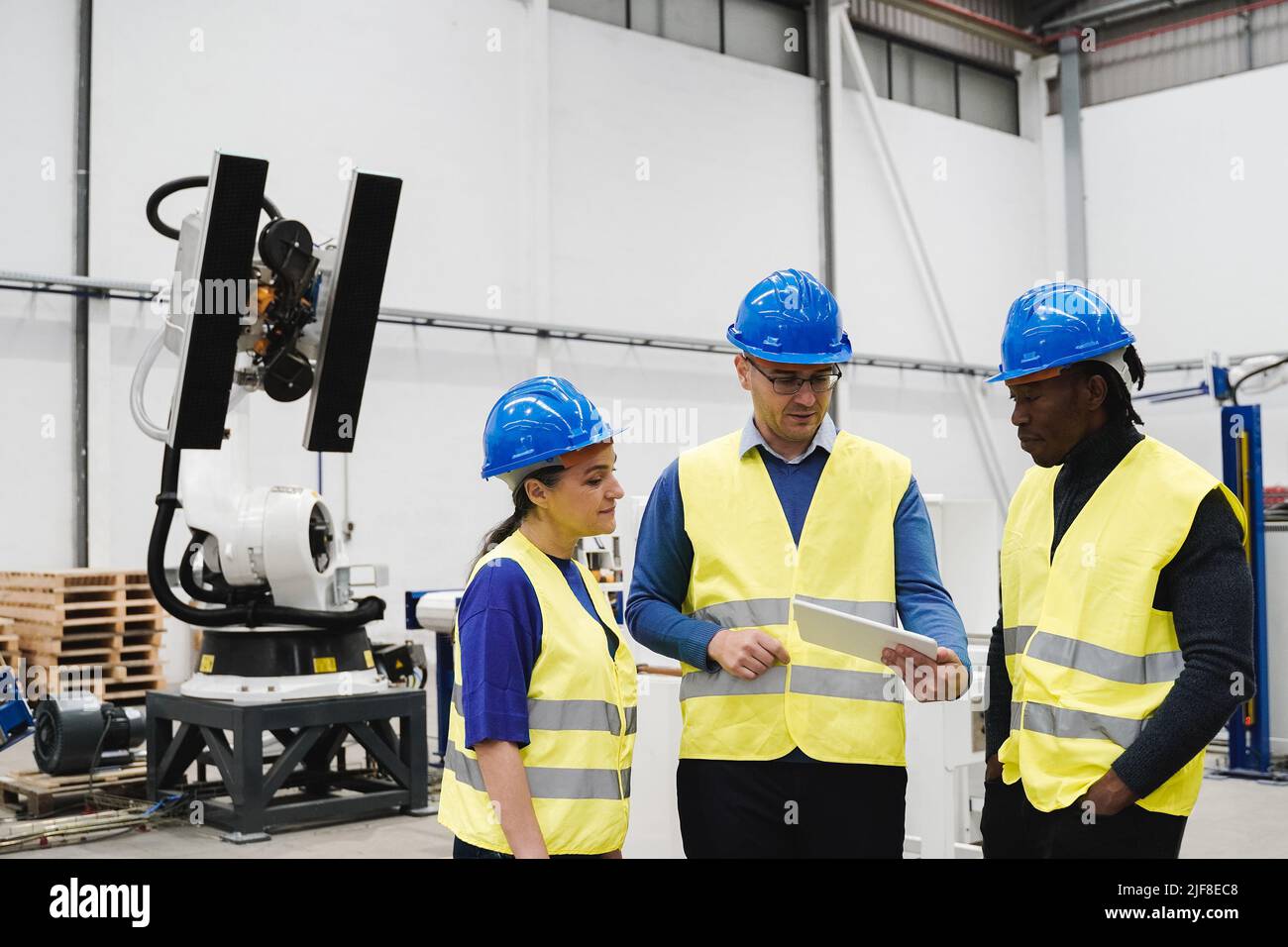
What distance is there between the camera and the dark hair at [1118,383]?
2.16 m

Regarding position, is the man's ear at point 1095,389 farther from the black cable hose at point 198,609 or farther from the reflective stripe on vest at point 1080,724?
the black cable hose at point 198,609

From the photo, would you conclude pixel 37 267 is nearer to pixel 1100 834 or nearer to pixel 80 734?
pixel 80 734

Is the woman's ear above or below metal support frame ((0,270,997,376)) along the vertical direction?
below

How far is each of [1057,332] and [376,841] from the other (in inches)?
186

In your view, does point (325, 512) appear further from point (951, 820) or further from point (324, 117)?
point (324, 117)

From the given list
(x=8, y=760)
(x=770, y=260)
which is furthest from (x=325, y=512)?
(x=770, y=260)

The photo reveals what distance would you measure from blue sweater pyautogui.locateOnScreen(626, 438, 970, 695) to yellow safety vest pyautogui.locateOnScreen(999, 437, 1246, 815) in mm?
169

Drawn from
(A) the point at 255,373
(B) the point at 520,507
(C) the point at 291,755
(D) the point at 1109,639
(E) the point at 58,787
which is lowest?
(E) the point at 58,787

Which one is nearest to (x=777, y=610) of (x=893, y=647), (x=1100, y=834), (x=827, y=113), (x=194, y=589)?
(x=893, y=647)

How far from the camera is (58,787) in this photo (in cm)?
639

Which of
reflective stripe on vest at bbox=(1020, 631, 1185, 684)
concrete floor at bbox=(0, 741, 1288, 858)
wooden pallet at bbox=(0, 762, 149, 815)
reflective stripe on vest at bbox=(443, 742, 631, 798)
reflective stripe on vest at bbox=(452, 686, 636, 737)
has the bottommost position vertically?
concrete floor at bbox=(0, 741, 1288, 858)

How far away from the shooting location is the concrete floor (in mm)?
5645

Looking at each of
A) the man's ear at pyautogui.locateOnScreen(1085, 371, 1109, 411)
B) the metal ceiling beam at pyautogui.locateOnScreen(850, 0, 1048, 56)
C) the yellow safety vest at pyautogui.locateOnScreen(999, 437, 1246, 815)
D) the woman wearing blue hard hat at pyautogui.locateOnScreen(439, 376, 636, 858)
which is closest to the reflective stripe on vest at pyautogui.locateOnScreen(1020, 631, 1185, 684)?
the yellow safety vest at pyautogui.locateOnScreen(999, 437, 1246, 815)

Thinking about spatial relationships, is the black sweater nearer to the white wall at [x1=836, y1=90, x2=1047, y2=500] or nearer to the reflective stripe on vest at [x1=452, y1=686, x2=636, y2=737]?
the reflective stripe on vest at [x1=452, y1=686, x2=636, y2=737]
